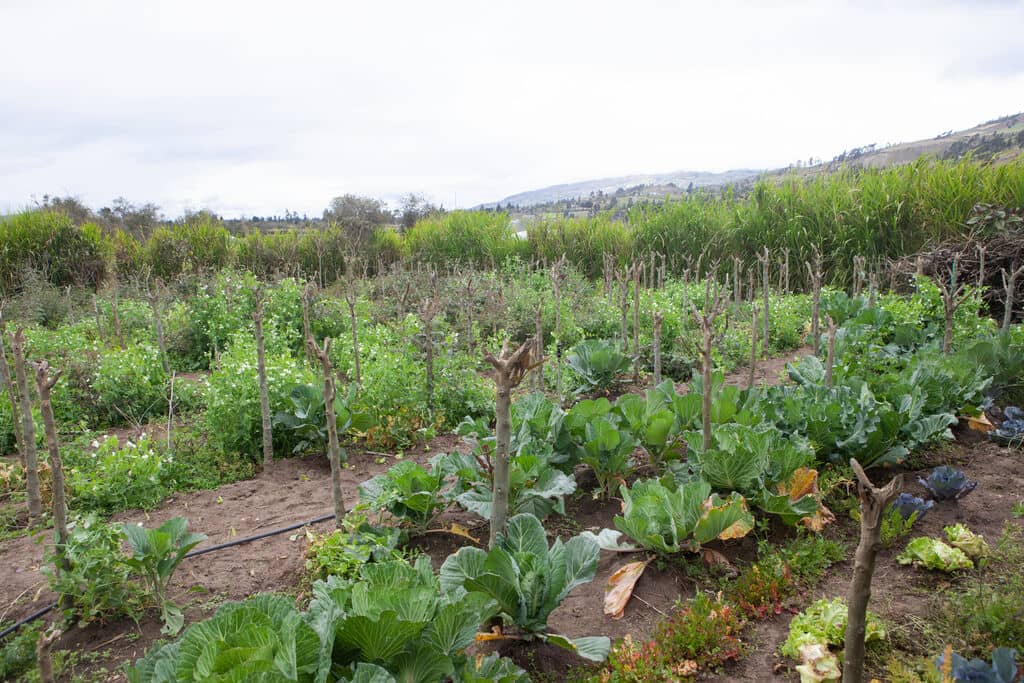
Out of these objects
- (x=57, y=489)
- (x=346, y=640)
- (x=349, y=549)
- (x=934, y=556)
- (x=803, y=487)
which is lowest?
(x=934, y=556)

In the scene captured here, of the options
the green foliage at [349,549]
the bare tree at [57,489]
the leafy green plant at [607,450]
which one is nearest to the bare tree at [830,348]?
the leafy green plant at [607,450]

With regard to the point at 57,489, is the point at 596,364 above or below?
below

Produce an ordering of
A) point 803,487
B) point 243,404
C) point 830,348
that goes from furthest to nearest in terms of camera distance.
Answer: point 243,404 < point 830,348 < point 803,487

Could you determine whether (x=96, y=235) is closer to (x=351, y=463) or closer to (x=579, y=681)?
(x=351, y=463)

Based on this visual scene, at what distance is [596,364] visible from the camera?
5777 millimetres

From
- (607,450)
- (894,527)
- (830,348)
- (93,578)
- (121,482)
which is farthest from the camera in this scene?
(830,348)

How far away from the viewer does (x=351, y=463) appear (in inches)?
182

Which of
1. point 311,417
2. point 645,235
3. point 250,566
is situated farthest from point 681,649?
point 645,235

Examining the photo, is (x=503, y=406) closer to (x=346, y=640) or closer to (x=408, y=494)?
(x=346, y=640)

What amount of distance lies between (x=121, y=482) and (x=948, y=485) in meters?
4.91

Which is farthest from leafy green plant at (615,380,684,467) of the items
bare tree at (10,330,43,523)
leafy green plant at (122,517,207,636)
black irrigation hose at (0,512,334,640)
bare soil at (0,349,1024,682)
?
bare tree at (10,330,43,523)

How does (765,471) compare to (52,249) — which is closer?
(765,471)

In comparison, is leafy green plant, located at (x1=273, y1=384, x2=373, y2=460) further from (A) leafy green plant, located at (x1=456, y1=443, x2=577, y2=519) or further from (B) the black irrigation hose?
(A) leafy green plant, located at (x1=456, y1=443, x2=577, y2=519)

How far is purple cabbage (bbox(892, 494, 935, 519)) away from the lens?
312cm
